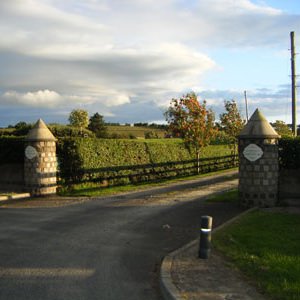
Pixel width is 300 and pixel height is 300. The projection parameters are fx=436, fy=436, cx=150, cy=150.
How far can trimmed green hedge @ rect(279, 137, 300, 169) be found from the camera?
43.9 feet

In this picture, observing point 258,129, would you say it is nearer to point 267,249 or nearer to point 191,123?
point 267,249

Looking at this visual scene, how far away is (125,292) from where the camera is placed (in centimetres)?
594

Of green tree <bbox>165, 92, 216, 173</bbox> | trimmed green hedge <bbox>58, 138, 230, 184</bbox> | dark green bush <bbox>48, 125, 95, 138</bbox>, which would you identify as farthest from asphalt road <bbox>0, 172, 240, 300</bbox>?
green tree <bbox>165, 92, 216, 173</bbox>

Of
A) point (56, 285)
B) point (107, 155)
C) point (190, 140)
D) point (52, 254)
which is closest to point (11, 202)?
point (107, 155)

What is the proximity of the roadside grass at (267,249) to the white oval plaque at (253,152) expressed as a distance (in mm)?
2102

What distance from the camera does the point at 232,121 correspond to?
126 ft

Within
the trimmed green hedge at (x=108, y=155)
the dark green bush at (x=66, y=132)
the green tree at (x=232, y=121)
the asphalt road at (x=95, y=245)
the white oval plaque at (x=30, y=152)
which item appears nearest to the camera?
the asphalt road at (x=95, y=245)

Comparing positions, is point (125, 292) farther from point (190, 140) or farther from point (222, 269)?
point (190, 140)

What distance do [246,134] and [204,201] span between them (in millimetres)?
2719

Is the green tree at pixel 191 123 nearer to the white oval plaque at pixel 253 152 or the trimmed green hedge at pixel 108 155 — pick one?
the trimmed green hedge at pixel 108 155

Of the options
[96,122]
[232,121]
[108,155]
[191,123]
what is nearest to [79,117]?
[96,122]

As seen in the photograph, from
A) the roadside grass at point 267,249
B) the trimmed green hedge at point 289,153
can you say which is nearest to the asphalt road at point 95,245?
the roadside grass at point 267,249

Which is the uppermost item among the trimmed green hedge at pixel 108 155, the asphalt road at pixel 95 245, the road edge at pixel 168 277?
the trimmed green hedge at pixel 108 155

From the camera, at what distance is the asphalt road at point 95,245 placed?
6.11 m
